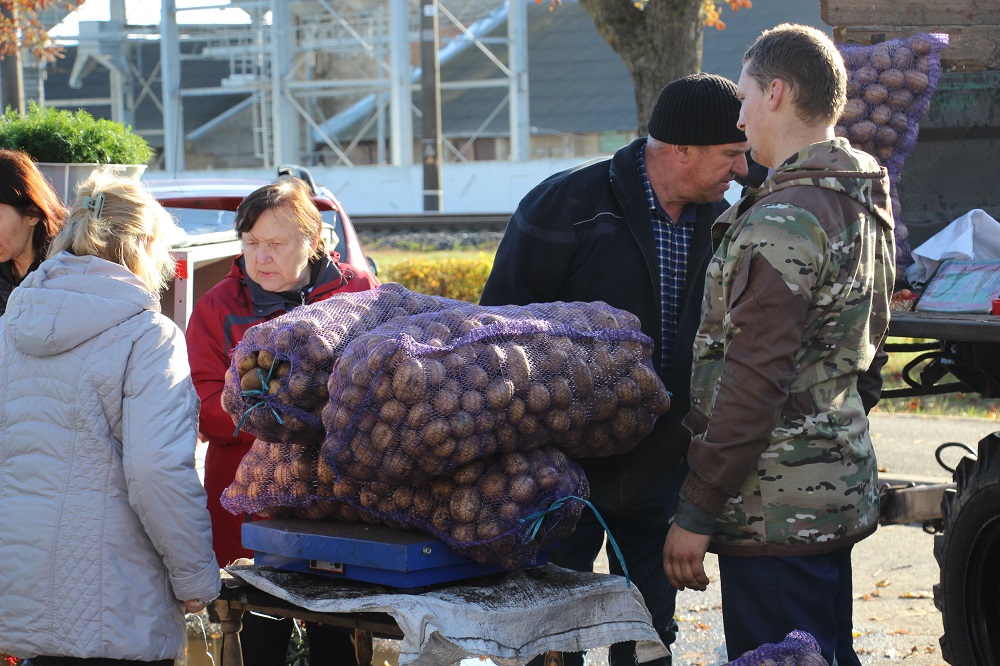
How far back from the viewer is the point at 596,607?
286cm

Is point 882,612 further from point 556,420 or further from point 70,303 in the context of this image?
point 70,303

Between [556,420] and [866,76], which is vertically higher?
[866,76]

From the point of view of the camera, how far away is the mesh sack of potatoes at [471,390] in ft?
8.20

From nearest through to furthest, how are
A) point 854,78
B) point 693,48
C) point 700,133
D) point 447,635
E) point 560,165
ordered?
point 447,635, point 700,133, point 854,78, point 693,48, point 560,165

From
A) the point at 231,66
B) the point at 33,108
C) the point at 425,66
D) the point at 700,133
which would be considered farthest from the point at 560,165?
the point at 700,133

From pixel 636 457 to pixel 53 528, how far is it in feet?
5.84

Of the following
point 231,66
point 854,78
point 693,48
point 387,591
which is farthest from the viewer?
point 231,66

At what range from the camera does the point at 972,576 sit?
373 cm

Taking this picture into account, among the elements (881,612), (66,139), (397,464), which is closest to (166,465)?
(397,464)

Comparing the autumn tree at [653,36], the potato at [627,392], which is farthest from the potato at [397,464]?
the autumn tree at [653,36]

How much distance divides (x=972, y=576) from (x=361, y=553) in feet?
7.20

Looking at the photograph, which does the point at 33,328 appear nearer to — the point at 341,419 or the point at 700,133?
the point at 341,419

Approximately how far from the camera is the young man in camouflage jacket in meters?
2.62

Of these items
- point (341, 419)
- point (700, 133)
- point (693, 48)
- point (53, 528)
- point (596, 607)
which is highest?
point (693, 48)
